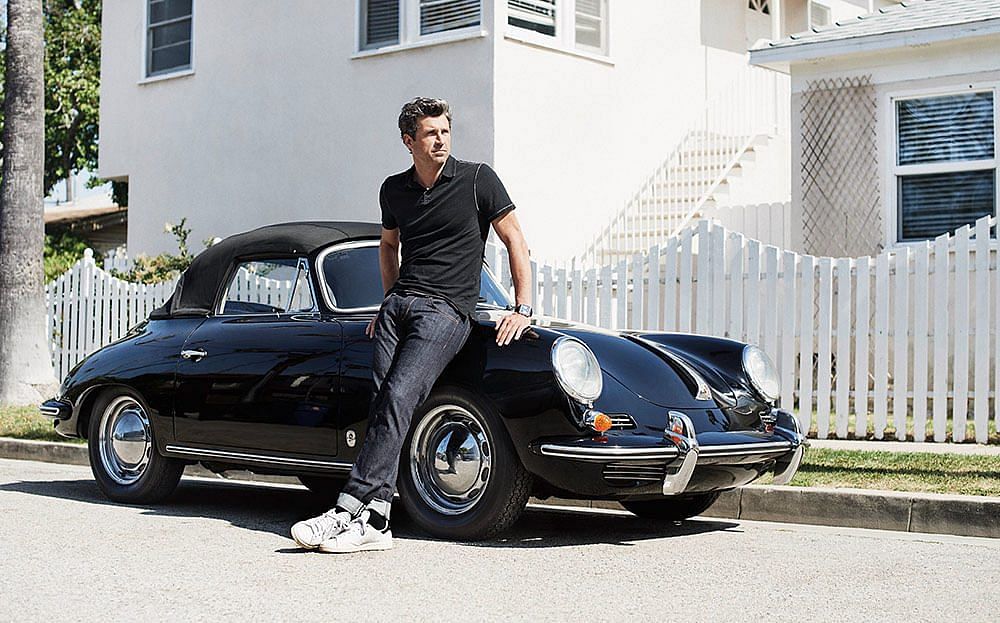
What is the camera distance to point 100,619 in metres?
4.95

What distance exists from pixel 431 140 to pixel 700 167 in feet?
36.0

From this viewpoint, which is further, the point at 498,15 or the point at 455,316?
the point at 498,15

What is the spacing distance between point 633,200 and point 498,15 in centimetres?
300

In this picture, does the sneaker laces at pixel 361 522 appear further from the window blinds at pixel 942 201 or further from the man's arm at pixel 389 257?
the window blinds at pixel 942 201

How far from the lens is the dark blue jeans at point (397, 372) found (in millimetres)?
6434

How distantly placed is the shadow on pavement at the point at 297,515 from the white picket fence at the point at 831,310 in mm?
3429

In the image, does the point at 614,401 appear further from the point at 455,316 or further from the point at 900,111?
the point at 900,111

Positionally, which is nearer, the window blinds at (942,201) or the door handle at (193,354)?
the door handle at (193,354)

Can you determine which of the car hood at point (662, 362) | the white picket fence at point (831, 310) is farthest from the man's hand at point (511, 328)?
the white picket fence at point (831, 310)

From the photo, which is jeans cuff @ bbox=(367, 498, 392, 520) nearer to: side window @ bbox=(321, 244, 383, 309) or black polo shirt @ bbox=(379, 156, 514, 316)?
black polo shirt @ bbox=(379, 156, 514, 316)

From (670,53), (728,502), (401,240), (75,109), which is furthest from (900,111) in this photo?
(75,109)

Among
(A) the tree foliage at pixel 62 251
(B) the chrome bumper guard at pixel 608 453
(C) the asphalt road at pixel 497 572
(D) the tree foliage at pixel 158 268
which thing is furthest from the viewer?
(A) the tree foliage at pixel 62 251

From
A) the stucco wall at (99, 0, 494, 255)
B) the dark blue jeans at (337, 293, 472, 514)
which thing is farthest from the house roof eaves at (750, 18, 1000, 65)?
the dark blue jeans at (337, 293, 472, 514)

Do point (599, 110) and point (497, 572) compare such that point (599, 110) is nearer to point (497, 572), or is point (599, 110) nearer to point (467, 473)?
point (467, 473)
